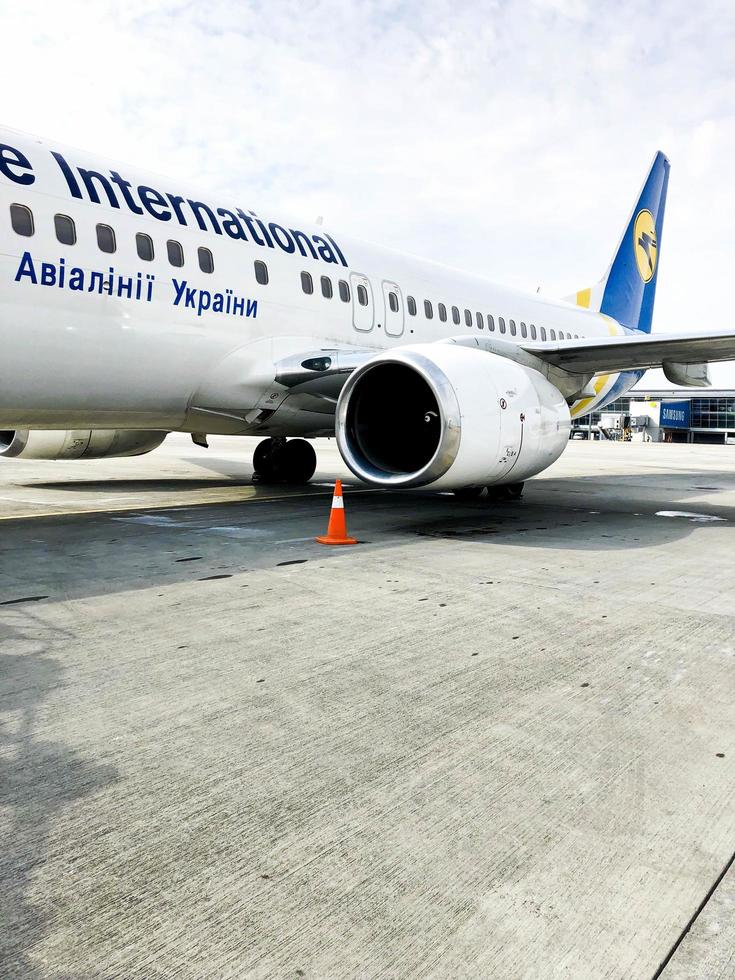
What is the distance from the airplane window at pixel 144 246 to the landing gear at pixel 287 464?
18.1 ft

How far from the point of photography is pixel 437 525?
752cm

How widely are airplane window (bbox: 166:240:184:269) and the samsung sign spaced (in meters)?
73.0

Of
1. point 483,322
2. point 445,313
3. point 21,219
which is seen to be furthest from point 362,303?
point 21,219

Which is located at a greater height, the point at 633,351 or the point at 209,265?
the point at 209,265

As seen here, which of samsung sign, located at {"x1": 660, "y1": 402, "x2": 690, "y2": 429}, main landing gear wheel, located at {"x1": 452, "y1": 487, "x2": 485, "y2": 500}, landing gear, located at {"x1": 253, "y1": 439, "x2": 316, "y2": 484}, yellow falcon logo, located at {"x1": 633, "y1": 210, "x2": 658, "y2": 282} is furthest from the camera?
samsung sign, located at {"x1": 660, "y1": 402, "x2": 690, "y2": 429}

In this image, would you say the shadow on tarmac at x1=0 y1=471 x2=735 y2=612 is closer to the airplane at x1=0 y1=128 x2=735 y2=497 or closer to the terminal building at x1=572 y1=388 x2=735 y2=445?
the airplane at x1=0 y1=128 x2=735 y2=497

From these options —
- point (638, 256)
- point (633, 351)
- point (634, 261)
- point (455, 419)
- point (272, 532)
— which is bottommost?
point (272, 532)

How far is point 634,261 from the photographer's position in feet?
53.6

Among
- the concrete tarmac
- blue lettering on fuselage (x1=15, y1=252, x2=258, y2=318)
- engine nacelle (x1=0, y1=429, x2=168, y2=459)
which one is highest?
blue lettering on fuselage (x1=15, y1=252, x2=258, y2=318)

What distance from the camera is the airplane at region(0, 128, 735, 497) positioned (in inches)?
253

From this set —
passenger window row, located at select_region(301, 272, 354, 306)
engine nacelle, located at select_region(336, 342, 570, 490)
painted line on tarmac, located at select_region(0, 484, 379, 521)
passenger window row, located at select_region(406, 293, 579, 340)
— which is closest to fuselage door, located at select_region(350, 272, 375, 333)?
passenger window row, located at select_region(301, 272, 354, 306)

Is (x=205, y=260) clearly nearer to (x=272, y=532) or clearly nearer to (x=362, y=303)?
(x=362, y=303)

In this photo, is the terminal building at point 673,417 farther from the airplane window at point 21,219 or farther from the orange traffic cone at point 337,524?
the airplane window at point 21,219

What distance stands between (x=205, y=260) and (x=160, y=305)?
2.57 ft
